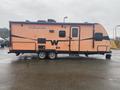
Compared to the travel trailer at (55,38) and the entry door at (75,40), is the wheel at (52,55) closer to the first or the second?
the travel trailer at (55,38)

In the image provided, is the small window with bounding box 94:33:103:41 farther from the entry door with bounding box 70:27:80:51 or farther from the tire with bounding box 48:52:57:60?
the tire with bounding box 48:52:57:60

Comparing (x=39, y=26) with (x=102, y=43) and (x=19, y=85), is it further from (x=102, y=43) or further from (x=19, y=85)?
(x=19, y=85)

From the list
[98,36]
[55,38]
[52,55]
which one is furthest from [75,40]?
[52,55]

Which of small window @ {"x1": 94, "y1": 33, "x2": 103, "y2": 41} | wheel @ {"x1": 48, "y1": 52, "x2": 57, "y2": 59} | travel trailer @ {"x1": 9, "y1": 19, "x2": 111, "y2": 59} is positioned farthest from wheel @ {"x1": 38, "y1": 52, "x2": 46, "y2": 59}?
Result: small window @ {"x1": 94, "y1": 33, "x2": 103, "y2": 41}

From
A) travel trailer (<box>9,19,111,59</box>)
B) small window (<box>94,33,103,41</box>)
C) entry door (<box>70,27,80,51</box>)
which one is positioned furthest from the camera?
small window (<box>94,33,103,41</box>)

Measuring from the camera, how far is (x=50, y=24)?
20.6 meters

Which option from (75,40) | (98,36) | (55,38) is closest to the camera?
(55,38)

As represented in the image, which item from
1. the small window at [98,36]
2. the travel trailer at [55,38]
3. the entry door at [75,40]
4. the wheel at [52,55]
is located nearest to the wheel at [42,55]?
the travel trailer at [55,38]

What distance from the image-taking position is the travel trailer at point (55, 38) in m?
20.5

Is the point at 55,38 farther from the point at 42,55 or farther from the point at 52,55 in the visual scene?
the point at 42,55

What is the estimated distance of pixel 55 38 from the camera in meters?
20.7

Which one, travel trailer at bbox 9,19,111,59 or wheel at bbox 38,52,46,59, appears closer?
travel trailer at bbox 9,19,111,59

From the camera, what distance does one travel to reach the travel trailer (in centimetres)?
2045

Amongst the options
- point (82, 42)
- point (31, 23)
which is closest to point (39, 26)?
point (31, 23)
